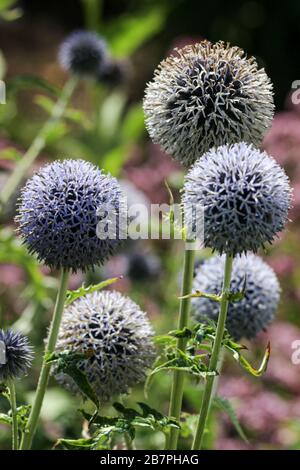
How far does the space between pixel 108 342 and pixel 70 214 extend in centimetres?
36

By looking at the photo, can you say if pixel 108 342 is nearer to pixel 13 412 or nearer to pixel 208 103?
pixel 13 412

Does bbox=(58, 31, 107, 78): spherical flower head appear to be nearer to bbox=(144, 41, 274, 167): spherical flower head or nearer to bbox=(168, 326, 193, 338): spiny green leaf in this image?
bbox=(144, 41, 274, 167): spherical flower head

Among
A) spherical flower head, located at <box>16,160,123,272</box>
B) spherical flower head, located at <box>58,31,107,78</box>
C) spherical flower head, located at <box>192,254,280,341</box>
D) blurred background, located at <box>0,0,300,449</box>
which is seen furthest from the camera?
spherical flower head, located at <box>58,31,107,78</box>

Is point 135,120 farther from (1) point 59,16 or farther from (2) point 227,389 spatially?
(1) point 59,16

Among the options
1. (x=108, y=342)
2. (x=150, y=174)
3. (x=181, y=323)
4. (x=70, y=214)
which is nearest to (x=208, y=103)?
(x=70, y=214)

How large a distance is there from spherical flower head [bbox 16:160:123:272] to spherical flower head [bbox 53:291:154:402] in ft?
0.66

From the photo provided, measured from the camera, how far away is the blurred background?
10.4ft

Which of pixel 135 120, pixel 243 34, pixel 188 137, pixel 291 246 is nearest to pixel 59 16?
pixel 243 34

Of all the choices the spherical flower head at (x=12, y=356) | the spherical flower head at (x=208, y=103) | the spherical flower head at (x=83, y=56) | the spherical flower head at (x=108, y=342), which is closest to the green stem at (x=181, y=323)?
the spherical flower head at (x=108, y=342)

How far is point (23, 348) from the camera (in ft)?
5.74

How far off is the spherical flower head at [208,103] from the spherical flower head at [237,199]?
14 cm

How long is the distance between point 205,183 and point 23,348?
0.55m

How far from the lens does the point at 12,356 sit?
1.71 m

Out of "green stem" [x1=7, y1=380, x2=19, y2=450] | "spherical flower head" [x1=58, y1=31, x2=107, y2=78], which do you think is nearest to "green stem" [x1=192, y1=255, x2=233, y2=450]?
"green stem" [x1=7, y1=380, x2=19, y2=450]
